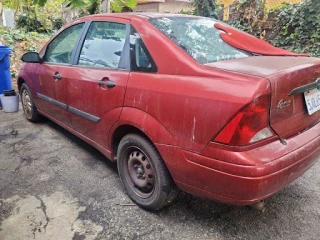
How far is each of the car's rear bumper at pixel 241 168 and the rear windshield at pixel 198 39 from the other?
675 mm

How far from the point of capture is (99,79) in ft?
8.00

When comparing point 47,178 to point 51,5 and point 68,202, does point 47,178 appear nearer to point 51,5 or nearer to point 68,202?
point 68,202

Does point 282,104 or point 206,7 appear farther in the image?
point 206,7

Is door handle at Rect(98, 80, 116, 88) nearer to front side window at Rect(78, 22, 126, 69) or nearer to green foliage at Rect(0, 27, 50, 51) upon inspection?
front side window at Rect(78, 22, 126, 69)

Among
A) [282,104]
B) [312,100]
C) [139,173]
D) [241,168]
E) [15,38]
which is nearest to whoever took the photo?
[241,168]

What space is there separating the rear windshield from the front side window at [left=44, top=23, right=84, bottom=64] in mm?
1181

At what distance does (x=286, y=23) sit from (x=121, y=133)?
608cm

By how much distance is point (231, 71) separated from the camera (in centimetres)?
167

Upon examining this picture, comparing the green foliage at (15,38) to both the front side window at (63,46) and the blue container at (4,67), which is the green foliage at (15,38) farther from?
the front side window at (63,46)

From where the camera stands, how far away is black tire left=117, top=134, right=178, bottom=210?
2.03 metres

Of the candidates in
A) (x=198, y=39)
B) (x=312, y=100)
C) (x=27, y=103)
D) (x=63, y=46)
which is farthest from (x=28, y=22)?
(x=312, y=100)

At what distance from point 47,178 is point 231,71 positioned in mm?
2115

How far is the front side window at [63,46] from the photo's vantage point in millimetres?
3025

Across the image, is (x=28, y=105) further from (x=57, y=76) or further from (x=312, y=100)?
(x=312, y=100)
